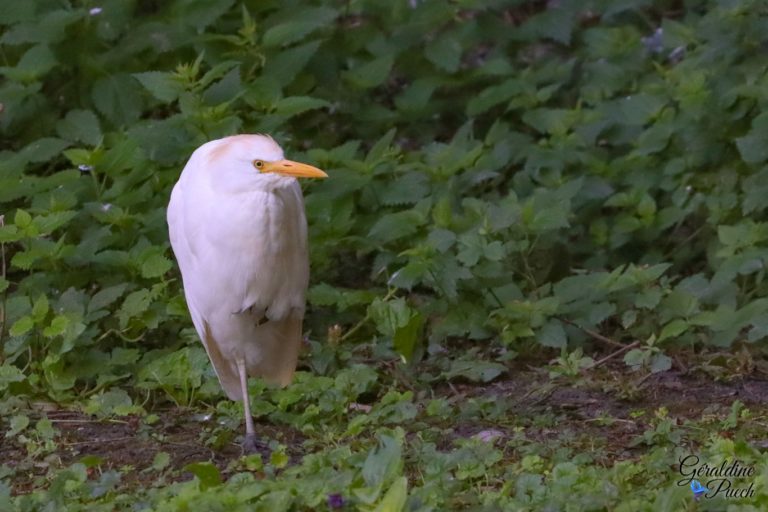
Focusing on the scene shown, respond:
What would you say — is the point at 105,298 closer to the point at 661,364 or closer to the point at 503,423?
the point at 503,423

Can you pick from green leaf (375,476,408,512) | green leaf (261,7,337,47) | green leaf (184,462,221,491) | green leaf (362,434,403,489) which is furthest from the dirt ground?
green leaf (261,7,337,47)

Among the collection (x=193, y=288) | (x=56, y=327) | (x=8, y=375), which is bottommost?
(x=8, y=375)

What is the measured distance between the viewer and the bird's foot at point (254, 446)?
4.90 m

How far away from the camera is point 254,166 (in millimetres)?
4602

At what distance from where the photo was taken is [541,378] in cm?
561

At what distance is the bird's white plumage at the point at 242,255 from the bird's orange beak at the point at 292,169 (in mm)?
22

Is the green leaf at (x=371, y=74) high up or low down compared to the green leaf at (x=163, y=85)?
down

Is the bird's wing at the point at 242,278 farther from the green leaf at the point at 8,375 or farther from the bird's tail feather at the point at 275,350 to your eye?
the green leaf at the point at 8,375

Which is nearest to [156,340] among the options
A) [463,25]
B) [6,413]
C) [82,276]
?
[82,276]

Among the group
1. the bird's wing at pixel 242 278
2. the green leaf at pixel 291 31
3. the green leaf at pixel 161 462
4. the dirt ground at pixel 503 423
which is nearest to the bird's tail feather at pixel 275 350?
the bird's wing at pixel 242 278

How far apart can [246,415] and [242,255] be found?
2.01 ft

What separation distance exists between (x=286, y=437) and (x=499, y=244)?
4.10 feet

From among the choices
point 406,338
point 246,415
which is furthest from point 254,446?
point 406,338

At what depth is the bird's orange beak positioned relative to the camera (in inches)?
178
